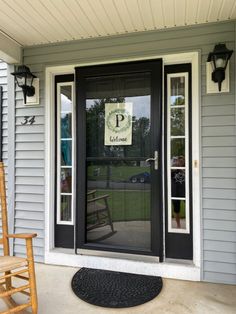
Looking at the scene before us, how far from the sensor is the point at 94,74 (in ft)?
9.46

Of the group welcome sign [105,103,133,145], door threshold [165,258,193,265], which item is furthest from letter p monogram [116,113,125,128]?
door threshold [165,258,193,265]

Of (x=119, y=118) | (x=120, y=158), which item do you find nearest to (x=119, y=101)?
(x=119, y=118)

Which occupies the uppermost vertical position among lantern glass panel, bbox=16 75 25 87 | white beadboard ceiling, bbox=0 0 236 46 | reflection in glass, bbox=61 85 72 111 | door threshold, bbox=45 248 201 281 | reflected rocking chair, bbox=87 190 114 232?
white beadboard ceiling, bbox=0 0 236 46

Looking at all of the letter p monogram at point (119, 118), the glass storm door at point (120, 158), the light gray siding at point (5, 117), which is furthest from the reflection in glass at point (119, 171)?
the light gray siding at point (5, 117)

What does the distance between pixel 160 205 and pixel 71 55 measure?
1.88 metres

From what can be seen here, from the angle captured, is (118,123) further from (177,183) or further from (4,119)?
(4,119)

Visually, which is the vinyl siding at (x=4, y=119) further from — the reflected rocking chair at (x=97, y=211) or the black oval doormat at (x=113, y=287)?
the black oval doormat at (x=113, y=287)

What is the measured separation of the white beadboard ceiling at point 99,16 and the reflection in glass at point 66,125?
0.85m

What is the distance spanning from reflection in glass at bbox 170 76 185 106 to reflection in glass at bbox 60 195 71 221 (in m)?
1.58

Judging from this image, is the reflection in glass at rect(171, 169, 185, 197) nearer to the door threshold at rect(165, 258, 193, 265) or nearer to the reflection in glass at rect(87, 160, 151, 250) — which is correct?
the reflection in glass at rect(87, 160, 151, 250)

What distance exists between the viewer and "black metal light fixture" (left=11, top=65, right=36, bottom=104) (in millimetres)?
2889

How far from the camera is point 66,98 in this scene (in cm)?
309

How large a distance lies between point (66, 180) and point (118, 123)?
0.90m

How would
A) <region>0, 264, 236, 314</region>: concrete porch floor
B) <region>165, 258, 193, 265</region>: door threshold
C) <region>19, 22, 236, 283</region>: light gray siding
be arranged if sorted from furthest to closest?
1. <region>165, 258, 193, 265</region>: door threshold
2. <region>19, 22, 236, 283</region>: light gray siding
3. <region>0, 264, 236, 314</region>: concrete porch floor
